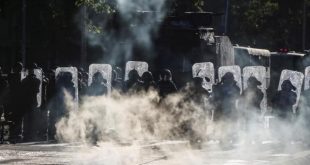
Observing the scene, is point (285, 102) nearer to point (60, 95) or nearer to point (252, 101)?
point (252, 101)

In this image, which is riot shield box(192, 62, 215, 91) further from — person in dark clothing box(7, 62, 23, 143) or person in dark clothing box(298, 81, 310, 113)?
person in dark clothing box(7, 62, 23, 143)

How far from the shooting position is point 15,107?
772 inches

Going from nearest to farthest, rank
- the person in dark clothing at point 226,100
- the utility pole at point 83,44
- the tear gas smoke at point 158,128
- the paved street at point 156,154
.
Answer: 1. the paved street at point 156,154
2. the tear gas smoke at point 158,128
3. the person in dark clothing at point 226,100
4. the utility pole at point 83,44

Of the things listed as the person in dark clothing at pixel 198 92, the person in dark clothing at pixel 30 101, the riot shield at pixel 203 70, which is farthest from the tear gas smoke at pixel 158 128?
the riot shield at pixel 203 70

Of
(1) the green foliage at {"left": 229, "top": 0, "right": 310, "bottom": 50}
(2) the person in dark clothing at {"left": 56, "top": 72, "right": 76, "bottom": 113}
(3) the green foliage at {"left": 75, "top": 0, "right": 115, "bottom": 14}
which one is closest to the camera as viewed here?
(2) the person in dark clothing at {"left": 56, "top": 72, "right": 76, "bottom": 113}

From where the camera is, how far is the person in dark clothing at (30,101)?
768 inches

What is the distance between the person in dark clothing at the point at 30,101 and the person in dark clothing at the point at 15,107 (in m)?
0.13

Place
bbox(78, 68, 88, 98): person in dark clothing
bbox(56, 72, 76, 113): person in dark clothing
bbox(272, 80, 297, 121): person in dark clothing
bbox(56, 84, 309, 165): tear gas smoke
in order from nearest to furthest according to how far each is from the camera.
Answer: bbox(56, 84, 309, 165): tear gas smoke, bbox(272, 80, 297, 121): person in dark clothing, bbox(56, 72, 76, 113): person in dark clothing, bbox(78, 68, 88, 98): person in dark clothing

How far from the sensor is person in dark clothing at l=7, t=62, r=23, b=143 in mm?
19562

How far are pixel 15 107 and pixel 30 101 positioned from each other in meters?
0.37

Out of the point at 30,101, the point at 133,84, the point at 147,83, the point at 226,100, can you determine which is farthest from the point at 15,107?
the point at 226,100

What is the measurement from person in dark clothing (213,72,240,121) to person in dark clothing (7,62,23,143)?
4575mm

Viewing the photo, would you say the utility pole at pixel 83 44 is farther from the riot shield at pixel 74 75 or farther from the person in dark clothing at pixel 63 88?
the person in dark clothing at pixel 63 88

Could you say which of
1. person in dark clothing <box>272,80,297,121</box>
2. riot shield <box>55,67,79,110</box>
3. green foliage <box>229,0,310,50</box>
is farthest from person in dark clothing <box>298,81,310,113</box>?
green foliage <box>229,0,310,50</box>
